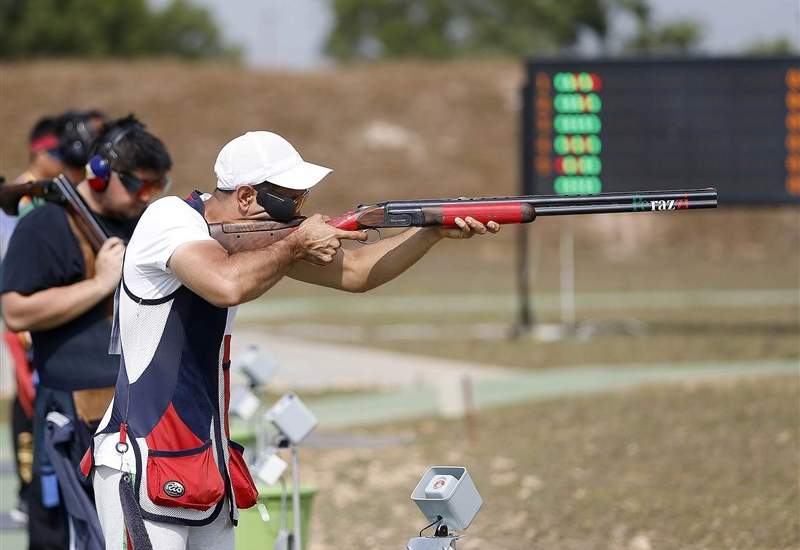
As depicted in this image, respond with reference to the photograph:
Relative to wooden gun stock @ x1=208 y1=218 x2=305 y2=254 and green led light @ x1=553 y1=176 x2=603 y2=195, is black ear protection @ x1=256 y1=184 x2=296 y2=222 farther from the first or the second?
green led light @ x1=553 y1=176 x2=603 y2=195

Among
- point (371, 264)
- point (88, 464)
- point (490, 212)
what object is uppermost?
point (490, 212)

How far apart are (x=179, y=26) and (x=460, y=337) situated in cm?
6207

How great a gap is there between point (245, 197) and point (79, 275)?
61.3 inches

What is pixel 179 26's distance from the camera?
78.4 metres

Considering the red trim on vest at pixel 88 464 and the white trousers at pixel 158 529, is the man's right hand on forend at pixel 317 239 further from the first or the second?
the red trim on vest at pixel 88 464

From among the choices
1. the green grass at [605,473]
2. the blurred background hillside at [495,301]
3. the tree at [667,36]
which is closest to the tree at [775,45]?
the blurred background hillside at [495,301]

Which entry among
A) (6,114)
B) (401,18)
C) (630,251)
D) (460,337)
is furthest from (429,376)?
(401,18)

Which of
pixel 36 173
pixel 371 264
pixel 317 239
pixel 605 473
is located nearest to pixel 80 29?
pixel 605 473

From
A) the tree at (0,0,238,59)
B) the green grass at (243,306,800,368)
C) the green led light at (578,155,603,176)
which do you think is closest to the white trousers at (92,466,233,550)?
the green grass at (243,306,800,368)

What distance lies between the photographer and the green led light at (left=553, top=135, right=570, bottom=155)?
1733cm

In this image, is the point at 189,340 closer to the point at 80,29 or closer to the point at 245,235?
the point at 245,235

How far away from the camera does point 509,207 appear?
4602 mm

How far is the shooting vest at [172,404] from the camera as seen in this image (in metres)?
4.25

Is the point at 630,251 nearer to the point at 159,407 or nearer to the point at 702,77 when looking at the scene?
the point at 702,77
